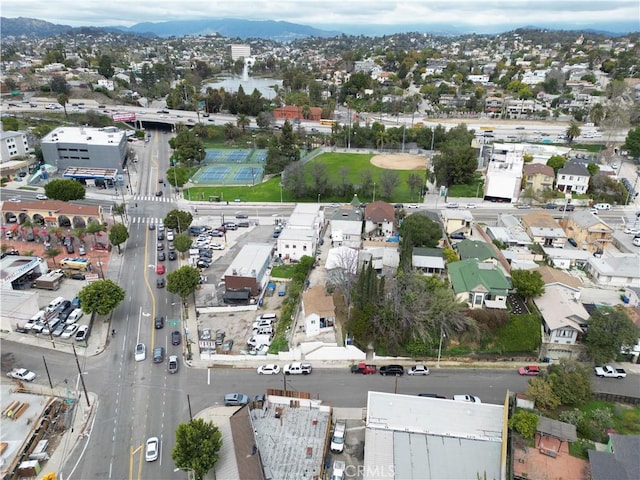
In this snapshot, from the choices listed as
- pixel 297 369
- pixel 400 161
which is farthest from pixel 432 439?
pixel 400 161

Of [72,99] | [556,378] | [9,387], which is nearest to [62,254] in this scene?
[9,387]

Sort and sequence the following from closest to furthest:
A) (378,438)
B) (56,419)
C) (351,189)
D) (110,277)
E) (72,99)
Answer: (378,438)
(56,419)
(110,277)
(351,189)
(72,99)

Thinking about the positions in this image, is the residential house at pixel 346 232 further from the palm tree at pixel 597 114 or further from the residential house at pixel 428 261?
the palm tree at pixel 597 114

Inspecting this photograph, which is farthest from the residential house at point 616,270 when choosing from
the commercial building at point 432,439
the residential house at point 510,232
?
the commercial building at point 432,439

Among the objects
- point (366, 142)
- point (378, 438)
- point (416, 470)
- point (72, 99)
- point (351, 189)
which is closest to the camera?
point (416, 470)

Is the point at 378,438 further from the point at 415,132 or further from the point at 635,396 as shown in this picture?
the point at 415,132

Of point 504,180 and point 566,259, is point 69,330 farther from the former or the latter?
point 504,180
